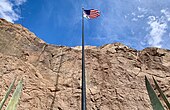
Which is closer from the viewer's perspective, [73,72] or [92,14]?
[73,72]

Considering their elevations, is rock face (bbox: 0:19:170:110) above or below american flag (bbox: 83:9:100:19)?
below

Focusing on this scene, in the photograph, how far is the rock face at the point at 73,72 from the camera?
27.3 ft

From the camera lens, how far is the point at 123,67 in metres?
10.1

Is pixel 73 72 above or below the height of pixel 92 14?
below

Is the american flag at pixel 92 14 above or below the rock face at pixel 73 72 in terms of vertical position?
above

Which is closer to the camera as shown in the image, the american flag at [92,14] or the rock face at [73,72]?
the rock face at [73,72]

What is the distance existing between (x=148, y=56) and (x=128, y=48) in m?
1.07

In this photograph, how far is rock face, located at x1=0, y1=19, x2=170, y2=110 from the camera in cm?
833

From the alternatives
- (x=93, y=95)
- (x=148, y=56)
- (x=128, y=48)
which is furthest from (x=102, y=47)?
(x=93, y=95)

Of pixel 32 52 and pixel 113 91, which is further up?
pixel 32 52

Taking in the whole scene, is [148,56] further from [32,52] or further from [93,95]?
[32,52]

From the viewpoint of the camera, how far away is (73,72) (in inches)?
381

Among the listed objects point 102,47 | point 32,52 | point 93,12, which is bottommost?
point 32,52

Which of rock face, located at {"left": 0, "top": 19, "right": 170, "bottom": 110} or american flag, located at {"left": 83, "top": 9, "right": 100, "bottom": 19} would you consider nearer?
rock face, located at {"left": 0, "top": 19, "right": 170, "bottom": 110}
